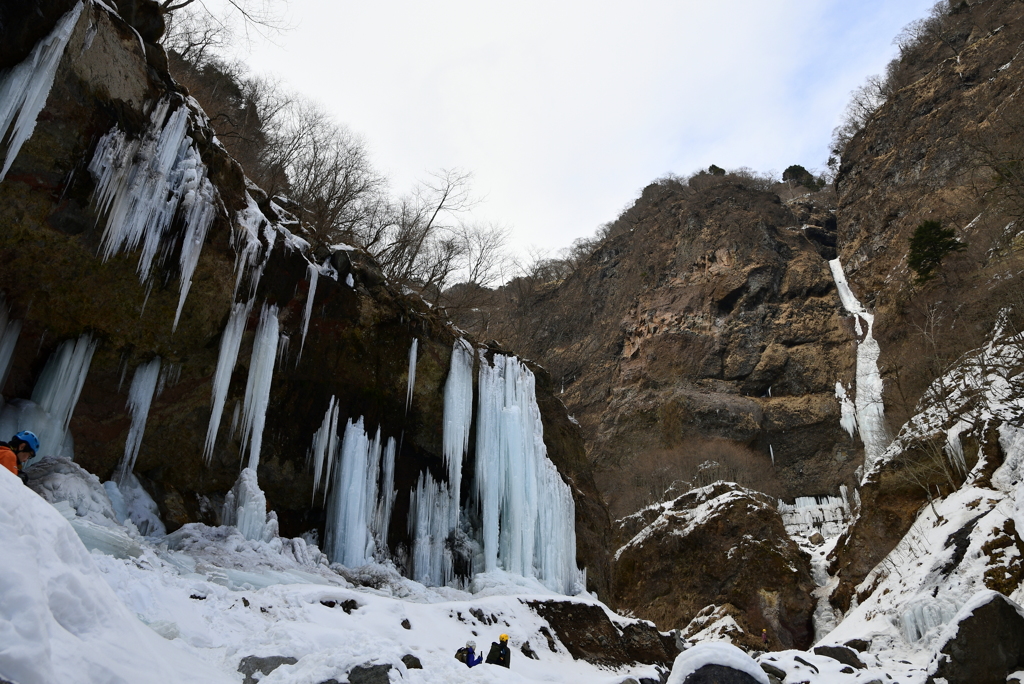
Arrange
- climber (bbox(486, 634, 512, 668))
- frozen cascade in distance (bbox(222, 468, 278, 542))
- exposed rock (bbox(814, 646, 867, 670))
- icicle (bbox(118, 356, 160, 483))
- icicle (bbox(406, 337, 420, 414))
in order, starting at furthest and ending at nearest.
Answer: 1. icicle (bbox(406, 337, 420, 414))
2. exposed rock (bbox(814, 646, 867, 670))
3. frozen cascade in distance (bbox(222, 468, 278, 542))
4. icicle (bbox(118, 356, 160, 483))
5. climber (bbox(486, 634, 512, 668))

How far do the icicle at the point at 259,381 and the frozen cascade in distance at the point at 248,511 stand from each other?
0.30m

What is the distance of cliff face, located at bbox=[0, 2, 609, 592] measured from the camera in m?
7.36

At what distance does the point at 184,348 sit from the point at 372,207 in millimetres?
11557

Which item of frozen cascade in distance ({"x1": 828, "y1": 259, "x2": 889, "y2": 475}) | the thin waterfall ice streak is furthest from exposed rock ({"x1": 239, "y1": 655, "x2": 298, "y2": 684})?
frozen cascade in distance ({"x1": 828, "y1": 259, "x2": 889, "y2": 475})

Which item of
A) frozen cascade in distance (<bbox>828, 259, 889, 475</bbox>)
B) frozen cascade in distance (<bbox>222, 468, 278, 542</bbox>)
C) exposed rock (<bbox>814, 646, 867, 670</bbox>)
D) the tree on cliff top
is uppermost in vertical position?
the tree on cliff top

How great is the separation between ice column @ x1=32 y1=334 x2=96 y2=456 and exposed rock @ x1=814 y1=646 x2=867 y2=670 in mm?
12742

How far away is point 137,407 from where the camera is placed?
9.16m

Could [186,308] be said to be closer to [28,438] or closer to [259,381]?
[259,381]

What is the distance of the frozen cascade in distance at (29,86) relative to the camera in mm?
6562

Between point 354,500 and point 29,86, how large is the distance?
7.44 m

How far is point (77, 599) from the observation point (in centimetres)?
A: 311

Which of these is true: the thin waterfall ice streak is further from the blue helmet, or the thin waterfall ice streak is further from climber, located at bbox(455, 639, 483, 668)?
the blue helmet

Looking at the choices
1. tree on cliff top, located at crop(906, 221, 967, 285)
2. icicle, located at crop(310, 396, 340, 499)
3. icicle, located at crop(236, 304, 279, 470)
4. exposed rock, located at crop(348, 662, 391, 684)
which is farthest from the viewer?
tree on cliff top, located at crop(906, 221, 967, 285)

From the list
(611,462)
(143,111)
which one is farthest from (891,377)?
(143,111)
